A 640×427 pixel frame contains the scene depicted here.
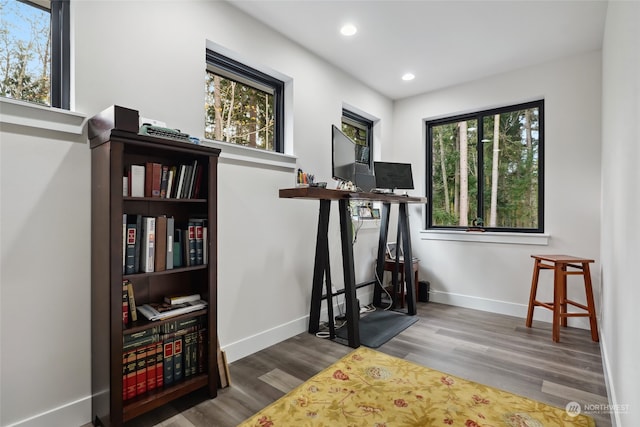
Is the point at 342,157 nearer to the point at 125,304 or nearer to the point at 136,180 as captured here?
the point at 136,180

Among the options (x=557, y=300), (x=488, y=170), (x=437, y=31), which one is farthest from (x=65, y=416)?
(x=488, y=170)

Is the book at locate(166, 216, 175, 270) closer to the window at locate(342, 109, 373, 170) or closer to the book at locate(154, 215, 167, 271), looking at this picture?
the book at locate(154, 215, 167, 271)

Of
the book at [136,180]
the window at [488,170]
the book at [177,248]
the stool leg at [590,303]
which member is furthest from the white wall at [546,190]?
the book at [136,180]

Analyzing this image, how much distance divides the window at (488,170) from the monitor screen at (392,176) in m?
0.73

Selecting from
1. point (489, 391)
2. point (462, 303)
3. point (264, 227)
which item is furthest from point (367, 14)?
point (462, 303)

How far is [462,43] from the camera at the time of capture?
2.82 metres

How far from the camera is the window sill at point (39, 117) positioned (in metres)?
1.39

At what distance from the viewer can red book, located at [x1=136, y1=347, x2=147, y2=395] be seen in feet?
5.36

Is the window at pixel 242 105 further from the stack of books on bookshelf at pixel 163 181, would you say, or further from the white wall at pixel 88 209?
the stack of books on bookshelf at pixel 163 181

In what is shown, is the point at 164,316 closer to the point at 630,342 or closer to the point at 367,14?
the point at 630,342

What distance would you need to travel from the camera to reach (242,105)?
2596 mm

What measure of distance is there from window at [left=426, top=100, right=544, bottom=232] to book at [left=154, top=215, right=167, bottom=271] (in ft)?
10.7

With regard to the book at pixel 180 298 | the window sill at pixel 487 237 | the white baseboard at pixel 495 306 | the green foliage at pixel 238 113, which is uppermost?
the green foliage at pixel 238 113

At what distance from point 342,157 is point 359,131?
138 cm
